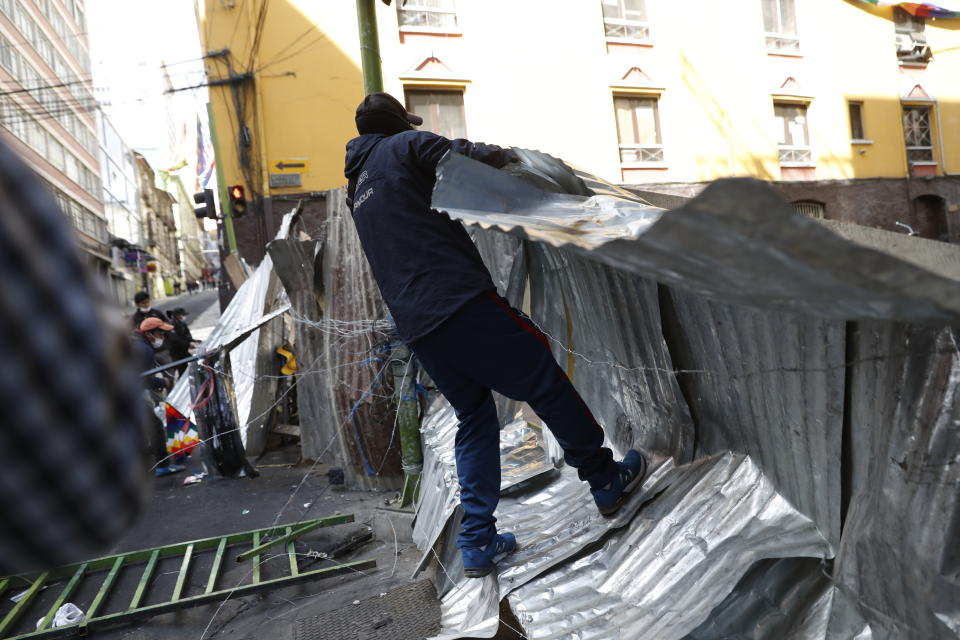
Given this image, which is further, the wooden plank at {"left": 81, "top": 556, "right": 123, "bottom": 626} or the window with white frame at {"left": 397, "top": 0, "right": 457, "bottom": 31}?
the window with white frame at {"left": 397, "top": 0, "right": 457, "bottom": 31}

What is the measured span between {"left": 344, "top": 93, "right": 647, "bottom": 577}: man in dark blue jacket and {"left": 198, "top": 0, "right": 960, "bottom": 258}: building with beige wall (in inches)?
415

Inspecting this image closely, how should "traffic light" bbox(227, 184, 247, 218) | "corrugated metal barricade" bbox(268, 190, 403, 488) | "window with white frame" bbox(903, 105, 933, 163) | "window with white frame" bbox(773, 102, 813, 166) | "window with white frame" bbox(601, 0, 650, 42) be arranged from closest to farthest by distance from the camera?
"corrugated metal barricade" bbox(268, 190, 403, 488), "traffic light" bbox(227, 184, 247, 218), "window with white frame" bbox(601, 0, 650, 42), "window with white frame" bbox(773, 102, 813, 166), "window with white frame" bbox(903, 105, 933, 163)

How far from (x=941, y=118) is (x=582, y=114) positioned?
1236 cm

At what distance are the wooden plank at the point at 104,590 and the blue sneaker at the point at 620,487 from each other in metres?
2.53

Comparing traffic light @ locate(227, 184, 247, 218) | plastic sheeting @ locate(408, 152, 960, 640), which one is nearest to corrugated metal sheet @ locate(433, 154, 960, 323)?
plastic sheeting @ locate(408, 152, 960, 640)

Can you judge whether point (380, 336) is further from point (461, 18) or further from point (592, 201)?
point (461, 18)

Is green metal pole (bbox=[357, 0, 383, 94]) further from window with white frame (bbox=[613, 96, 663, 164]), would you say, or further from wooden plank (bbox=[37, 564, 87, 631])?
window with white frame (bbox=[613, 96, 663, 164])

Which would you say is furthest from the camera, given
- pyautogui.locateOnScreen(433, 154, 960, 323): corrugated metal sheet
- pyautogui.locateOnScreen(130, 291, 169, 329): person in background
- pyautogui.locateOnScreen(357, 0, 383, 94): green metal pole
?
pyautogui.locateOnScreen(130, 291, 169, 329): person in background

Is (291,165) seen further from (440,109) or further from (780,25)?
(780,25)

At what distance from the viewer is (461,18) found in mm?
14445

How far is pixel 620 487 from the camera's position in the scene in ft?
7.72

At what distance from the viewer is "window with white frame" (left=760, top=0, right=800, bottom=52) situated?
1725 centimetres

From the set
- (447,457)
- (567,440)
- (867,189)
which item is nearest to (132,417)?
(567,440)

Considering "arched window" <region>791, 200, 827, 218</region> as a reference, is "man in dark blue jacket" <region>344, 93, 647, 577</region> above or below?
below
